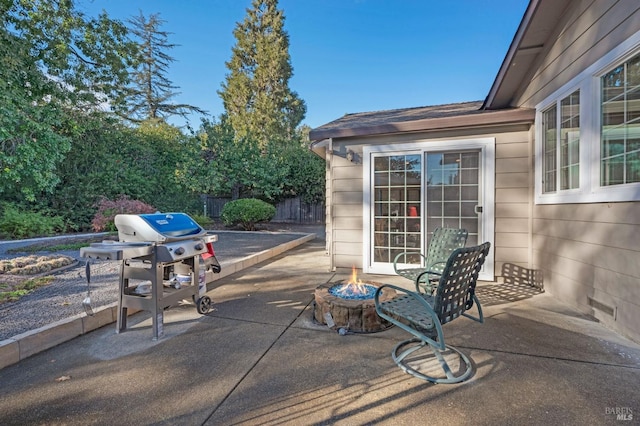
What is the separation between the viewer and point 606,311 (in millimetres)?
2787

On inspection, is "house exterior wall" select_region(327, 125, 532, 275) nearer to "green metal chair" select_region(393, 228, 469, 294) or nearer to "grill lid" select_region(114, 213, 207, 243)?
"green metal chair" select_region(393, 228, 469, 294)

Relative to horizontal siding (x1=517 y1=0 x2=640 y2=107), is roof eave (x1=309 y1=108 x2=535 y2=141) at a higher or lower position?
lower

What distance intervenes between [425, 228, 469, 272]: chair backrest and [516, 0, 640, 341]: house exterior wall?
3.64 feet

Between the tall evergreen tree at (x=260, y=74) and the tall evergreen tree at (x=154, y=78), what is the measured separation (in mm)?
3214

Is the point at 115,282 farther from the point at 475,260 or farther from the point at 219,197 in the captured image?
the point at 219,197

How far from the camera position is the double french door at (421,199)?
4.33m

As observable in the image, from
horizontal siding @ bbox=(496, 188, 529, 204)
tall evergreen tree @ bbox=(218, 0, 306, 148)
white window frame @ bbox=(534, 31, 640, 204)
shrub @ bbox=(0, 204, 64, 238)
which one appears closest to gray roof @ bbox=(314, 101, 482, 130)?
horizontal siding @ bbox=(496, 188, 529, 204)

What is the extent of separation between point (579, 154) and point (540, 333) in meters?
1.89

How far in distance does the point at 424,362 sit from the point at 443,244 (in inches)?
65.1

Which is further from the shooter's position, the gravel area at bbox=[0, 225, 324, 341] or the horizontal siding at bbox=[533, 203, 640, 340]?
the gravel area at bbox=[0, 225, 324, 341]

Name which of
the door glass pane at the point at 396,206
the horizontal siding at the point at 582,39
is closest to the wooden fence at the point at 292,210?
the door glass pane at the point at 396,206

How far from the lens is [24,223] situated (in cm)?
718

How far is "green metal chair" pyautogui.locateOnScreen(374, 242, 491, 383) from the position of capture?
184 centimetres

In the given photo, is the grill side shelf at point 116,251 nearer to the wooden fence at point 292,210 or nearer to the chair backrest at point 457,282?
the chair backrest at point 457,282
